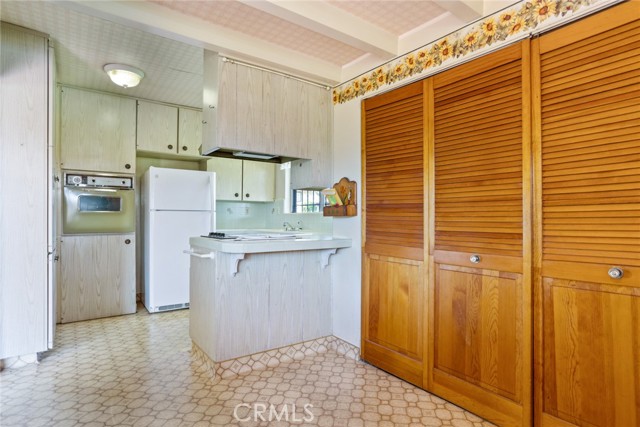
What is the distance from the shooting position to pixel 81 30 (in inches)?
92.7

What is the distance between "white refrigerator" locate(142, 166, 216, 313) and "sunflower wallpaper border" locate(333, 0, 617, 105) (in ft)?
7.19

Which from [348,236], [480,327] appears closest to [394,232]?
[348,236]

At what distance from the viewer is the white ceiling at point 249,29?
194 cm

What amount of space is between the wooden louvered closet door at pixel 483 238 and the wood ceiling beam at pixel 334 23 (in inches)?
17.7

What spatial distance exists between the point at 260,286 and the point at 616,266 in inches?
77.8

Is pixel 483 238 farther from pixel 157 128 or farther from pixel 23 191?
pixel 157 128

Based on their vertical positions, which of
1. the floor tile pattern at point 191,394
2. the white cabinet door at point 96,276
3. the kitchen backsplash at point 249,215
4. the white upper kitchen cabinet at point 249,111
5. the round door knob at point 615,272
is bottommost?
the floor tile pattern at point 191,394

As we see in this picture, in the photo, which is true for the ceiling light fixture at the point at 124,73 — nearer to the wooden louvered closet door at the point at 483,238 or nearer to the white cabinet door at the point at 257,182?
the white cabinet door at the point at 257,182

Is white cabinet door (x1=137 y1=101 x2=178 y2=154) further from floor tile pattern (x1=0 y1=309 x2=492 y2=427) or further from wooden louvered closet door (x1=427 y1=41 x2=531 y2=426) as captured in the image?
wooden louvered closet door (x1=427 y1=41 x2=531 y2=426)

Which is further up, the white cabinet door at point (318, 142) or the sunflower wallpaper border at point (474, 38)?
the sunflower wallpaper border at point (474, 38)

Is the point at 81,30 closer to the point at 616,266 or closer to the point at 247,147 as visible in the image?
the point at 247,147

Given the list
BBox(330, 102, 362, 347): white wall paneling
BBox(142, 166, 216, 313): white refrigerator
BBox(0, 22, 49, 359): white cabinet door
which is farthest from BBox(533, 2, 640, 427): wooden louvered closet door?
BBox(142, 166, 216, 313): white refrigerator

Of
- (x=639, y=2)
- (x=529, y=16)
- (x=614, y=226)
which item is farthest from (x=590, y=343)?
(x=529, y=16)

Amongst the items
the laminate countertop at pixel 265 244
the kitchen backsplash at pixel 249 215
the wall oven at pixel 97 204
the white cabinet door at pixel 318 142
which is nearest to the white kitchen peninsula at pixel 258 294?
the laminate countertop at pixel 265 244
